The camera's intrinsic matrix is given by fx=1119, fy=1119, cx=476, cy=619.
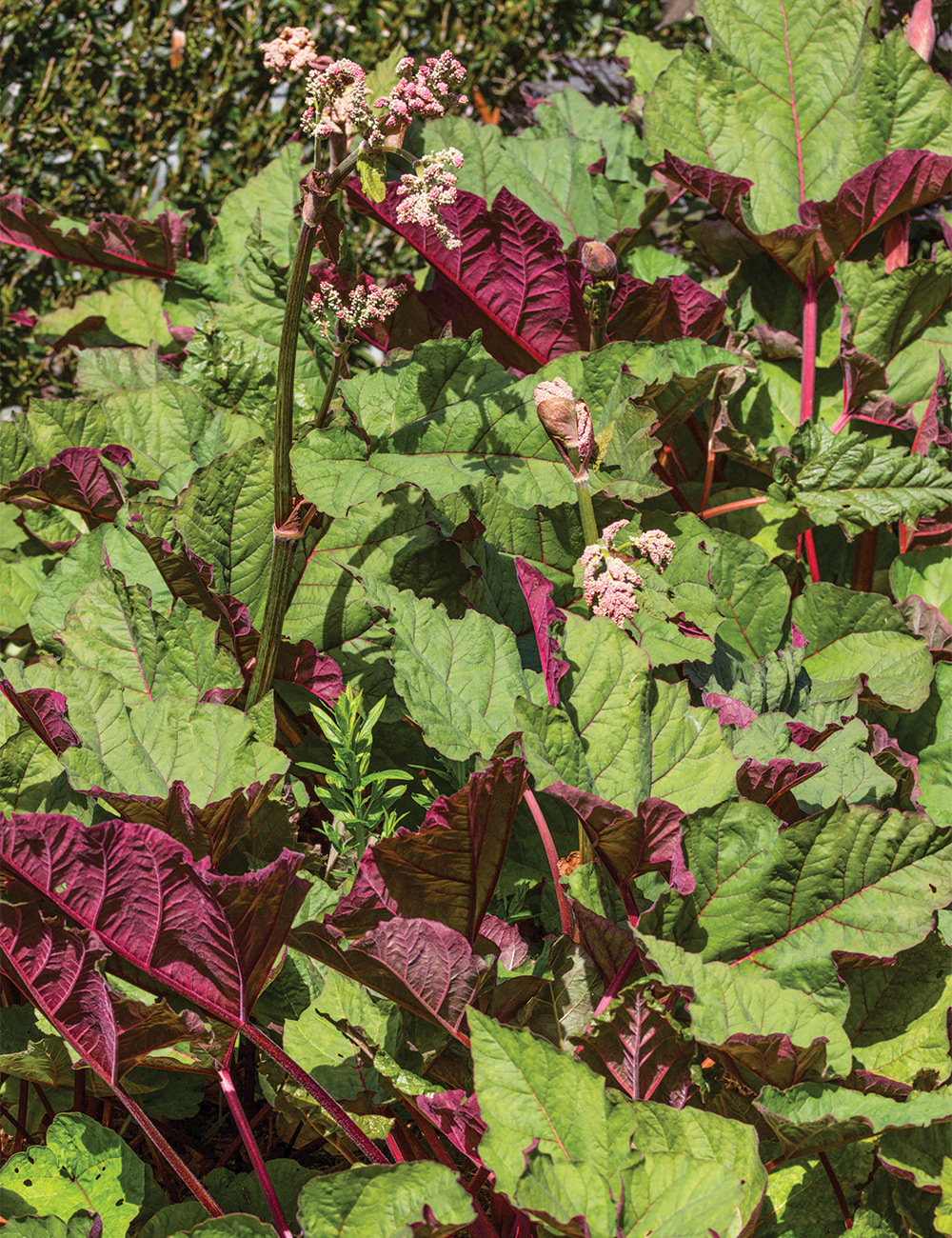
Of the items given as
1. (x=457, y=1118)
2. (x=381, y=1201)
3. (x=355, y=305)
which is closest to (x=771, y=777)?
(x=457, y=1118)

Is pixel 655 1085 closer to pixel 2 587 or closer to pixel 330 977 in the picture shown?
pixel 330 977

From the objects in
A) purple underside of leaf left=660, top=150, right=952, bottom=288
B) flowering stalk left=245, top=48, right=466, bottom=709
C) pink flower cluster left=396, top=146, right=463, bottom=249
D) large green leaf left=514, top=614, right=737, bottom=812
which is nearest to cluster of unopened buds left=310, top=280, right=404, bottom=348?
flowering stalk left=245, top=48, right=466, bottom=709

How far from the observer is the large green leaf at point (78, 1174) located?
1108mm

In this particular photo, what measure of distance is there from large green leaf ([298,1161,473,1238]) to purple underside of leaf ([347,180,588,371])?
133 cm

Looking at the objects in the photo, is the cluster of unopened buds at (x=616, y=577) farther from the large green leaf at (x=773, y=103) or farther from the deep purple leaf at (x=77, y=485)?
the large green leaf at (x=773, y=103)

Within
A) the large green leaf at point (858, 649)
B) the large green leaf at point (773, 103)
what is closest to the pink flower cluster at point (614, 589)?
the large green leaf at point (858, 649)

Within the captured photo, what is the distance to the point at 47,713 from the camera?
1.26 metres

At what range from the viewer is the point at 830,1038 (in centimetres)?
103

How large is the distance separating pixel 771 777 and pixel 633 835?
169mm

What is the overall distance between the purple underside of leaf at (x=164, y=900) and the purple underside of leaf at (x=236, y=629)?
1.47 feet

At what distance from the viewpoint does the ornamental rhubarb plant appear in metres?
1.03

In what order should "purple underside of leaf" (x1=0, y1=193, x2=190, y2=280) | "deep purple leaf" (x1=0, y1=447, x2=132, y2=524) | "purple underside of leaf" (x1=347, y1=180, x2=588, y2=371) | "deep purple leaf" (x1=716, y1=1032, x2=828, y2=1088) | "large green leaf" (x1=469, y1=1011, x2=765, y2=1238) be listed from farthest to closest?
1. "purple underside of leaf" (x1=0, y1=193, x2=190, y2=280)
2. "purple underside of leaf" (x1=347, y1=180, x2=588, y2=371)
3. "deep purple leaf" (x1=0, y1=447, x2=132, y2=524)
4. "deep purple leaf" (x1=716, y1=1032, x2=828, y2=1088)
5. "large green leaf" (x1=469, y1=1011, x2=765, y2=1238)

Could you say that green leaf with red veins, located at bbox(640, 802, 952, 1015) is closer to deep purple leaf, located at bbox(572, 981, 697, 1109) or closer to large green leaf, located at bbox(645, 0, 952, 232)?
deep purple leaf, located at bbox(572, 981, 697, 1109)

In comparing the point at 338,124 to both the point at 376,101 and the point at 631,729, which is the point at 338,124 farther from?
the point at 631,729
